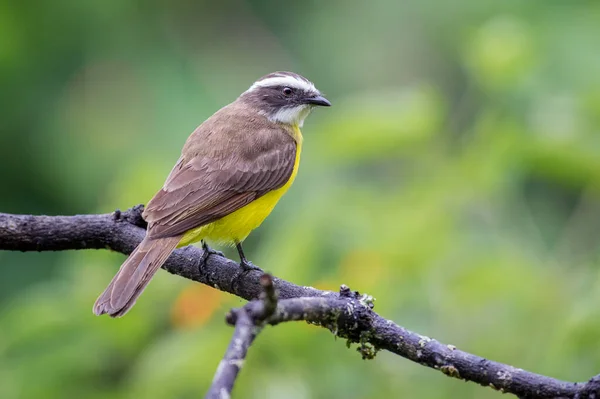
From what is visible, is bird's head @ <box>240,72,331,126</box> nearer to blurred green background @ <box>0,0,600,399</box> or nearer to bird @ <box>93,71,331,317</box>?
bird @ <box>93,71,331,317</box>

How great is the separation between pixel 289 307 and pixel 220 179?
2581mm

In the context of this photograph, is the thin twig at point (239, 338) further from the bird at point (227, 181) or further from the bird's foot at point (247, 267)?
the bird's foot at point (247, 267)

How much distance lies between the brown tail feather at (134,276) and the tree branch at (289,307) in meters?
0.21

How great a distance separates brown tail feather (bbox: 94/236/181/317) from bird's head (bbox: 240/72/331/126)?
1865mm

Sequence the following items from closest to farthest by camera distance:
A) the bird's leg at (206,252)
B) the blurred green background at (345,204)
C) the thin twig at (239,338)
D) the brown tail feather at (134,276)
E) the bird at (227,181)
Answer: the thin twig at (239,338), the brown tail feather at (134,276), the bird at (227,181), the blurred green background at (345,204), the bird's leg at (206,252)

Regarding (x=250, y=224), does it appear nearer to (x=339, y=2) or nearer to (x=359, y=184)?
(x=359, y=184)

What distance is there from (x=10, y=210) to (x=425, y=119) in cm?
435

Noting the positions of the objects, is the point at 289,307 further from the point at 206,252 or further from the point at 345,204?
the point at 345,204

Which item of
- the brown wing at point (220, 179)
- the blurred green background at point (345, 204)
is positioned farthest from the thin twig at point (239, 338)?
the brown wing at point (220, 179)

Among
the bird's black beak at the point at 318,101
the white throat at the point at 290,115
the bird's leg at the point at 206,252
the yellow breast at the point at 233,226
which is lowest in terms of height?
the bird's leg at the point at 206,252

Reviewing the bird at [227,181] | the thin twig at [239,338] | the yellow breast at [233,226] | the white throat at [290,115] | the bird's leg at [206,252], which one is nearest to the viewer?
the thin twig at [239,338]

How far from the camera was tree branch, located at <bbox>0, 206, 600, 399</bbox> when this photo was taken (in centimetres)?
316

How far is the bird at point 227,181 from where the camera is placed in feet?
15.5

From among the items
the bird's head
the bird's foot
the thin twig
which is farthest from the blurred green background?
the thin twig
